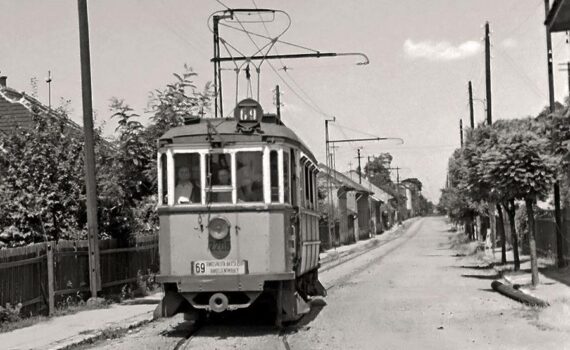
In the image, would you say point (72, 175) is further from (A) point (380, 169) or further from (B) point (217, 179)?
(A) point (380, 169)

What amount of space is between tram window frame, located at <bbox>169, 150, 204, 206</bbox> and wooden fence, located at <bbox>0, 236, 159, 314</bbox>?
3721mm

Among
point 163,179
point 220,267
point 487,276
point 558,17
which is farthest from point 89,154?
point 487,276

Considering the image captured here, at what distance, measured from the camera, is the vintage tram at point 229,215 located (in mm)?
12047

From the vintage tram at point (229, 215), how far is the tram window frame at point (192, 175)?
0.05 feet

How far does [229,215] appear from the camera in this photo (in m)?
12.1

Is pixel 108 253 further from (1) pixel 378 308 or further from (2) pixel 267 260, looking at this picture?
(2) pixel 267 260

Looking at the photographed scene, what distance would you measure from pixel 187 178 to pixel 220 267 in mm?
1464

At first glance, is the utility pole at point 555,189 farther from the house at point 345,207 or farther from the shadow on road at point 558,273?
the house at point 345,207

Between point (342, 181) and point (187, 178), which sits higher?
point (342, 181)

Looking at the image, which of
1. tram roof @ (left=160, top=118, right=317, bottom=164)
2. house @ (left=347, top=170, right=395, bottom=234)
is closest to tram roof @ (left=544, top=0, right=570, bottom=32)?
tram roof @ (left=160, top=118, right=317, bottom=164)

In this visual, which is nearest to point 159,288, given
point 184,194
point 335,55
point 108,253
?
point 108,253

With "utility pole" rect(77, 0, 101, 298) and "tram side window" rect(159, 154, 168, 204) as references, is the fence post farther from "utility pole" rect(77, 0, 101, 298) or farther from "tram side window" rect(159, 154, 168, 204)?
"tram side window" rect(159, 154, 168, 204)

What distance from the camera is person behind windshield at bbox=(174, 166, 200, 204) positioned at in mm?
12312

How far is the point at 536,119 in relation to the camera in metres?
21.9
